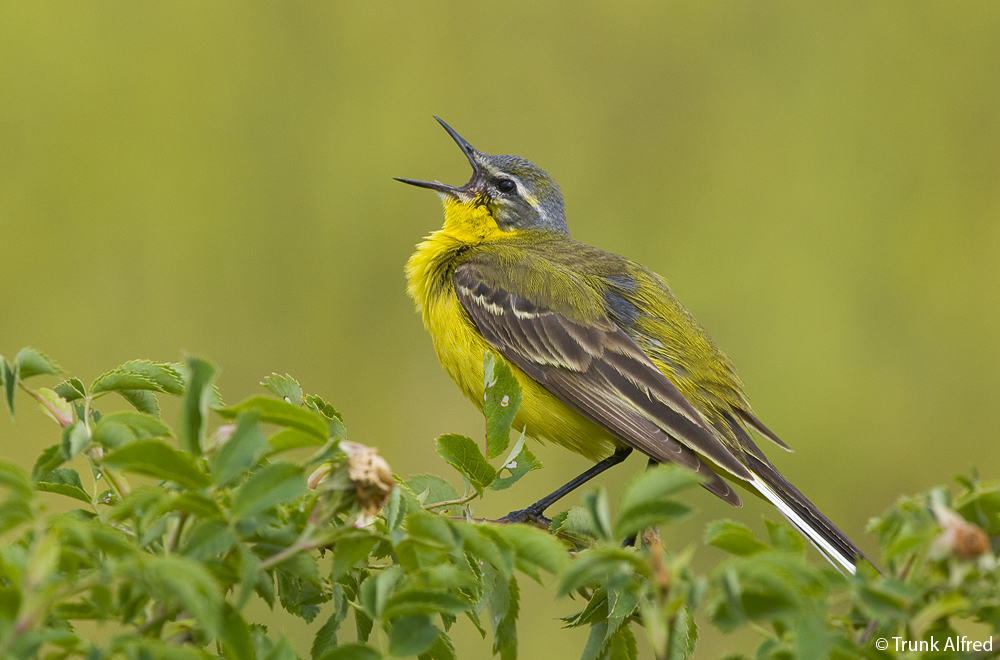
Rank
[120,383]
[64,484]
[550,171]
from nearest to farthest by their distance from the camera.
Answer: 1. [64,484]
2. [120,383]
3. [550,171]

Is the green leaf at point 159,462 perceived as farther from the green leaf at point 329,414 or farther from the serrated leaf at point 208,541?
the green leaf at point 329,414

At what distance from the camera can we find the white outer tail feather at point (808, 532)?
319 centimetres

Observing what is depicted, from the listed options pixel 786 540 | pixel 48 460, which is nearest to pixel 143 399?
pixel 48 460

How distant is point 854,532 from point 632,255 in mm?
2578

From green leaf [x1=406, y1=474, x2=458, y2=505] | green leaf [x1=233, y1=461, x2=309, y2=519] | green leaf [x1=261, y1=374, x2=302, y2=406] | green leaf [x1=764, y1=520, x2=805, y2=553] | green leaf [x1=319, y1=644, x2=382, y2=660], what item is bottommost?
green leaf [x1=406, y1=474, x2=458, y2=505]

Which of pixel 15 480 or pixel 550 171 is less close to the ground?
pixel 15 480

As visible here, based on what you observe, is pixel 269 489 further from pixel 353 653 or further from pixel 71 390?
pixel 71 390

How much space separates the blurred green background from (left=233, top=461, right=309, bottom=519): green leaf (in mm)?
5169

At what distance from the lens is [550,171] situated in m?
8.02

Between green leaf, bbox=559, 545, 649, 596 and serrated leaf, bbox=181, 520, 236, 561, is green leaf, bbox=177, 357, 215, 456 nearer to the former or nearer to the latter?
serrated leaf, bbox=181, 520, 236, 561

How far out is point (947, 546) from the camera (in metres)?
1.24

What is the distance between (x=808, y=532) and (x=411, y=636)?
224cm

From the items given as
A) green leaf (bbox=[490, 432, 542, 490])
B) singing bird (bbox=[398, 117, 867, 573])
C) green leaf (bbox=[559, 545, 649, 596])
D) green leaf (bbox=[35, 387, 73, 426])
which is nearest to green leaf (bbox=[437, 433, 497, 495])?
green leaf (bbox=[490, 432, 542, 490])

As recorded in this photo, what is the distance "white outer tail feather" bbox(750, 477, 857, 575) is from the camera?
3193 millimetres
